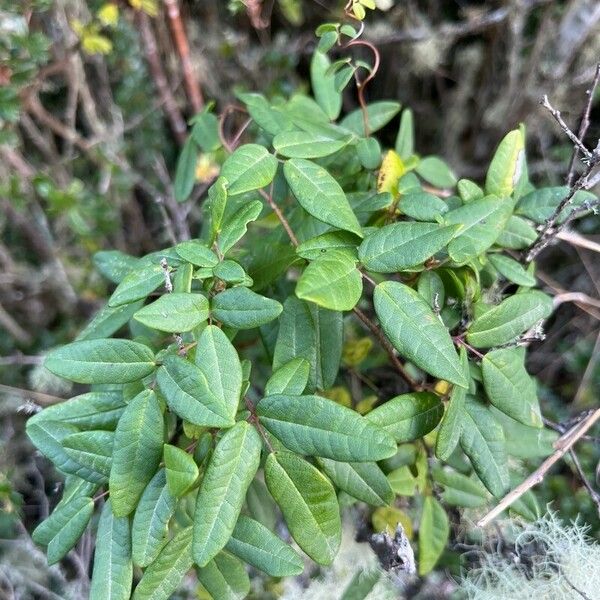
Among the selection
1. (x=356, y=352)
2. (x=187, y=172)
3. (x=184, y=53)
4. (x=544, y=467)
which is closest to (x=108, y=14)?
(x=184, y=53)

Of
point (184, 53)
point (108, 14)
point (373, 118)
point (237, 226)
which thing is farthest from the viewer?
point (184, 53)

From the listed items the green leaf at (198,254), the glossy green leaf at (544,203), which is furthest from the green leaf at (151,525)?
the glossy green leaf at (544,203)

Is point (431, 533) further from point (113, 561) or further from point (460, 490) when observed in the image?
point (113, 561)

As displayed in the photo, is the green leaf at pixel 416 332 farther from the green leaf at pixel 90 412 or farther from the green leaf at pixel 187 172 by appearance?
the green leaf at pixel 187 172

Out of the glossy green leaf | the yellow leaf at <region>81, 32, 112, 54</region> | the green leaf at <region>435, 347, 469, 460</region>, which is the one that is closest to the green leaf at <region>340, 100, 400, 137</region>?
the glossy green leaf

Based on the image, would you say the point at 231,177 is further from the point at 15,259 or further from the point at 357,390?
the point at 15,259
